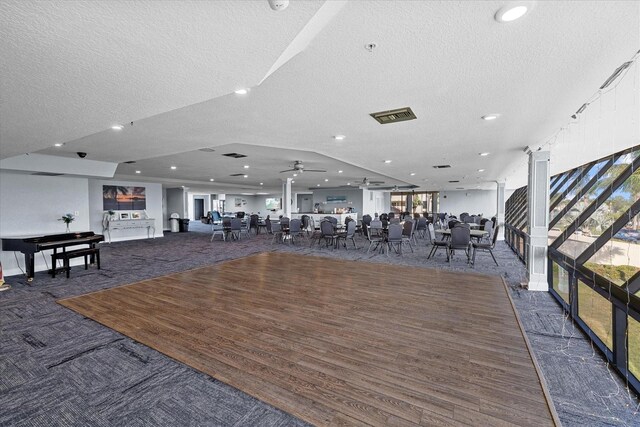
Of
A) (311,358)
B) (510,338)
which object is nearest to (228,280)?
(311,358)

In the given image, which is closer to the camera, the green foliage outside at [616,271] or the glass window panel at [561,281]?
the green foliage outside at [616,271]

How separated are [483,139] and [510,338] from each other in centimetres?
303

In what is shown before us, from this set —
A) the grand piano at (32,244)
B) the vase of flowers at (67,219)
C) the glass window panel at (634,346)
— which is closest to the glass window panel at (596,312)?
the glass window panel at (634,346)

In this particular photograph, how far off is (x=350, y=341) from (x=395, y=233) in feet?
16.8

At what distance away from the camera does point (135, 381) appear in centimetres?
213

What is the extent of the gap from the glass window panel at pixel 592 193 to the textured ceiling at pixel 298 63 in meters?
0.86

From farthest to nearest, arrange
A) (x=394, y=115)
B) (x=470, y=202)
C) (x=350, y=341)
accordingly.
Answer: (x=470, y=202)
(x=394, y=115)
(x=350, y=341)

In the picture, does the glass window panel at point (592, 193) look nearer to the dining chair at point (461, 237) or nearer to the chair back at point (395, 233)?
the dining chair at point (461, 237)

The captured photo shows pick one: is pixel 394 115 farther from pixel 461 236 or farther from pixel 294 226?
pixel 294 226

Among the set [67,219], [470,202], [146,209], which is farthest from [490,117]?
[470,202]

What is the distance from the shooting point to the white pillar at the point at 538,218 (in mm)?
4633

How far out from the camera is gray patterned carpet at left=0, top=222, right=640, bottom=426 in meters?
1.77

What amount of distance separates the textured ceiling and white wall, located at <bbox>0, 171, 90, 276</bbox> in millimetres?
3769

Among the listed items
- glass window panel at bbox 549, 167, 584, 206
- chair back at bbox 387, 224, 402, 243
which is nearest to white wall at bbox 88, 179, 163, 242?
chair back at bbox 387, 224, 402, 243
